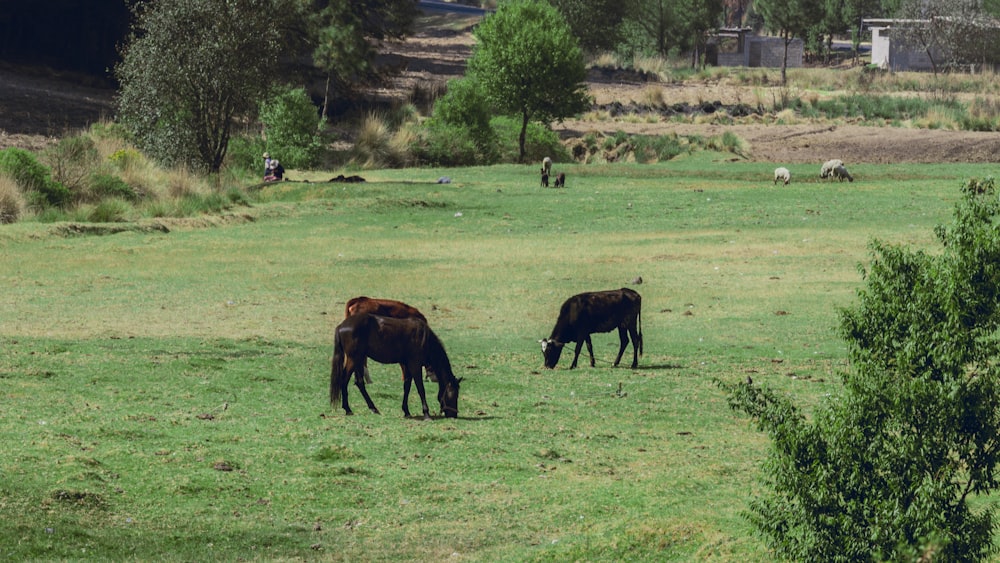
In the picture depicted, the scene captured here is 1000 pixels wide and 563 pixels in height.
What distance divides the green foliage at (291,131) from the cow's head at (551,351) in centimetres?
3886

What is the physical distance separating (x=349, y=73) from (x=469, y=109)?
12641mm

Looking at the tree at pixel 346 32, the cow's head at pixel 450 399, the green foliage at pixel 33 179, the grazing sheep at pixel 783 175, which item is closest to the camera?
the cow's head at pixel 450 399

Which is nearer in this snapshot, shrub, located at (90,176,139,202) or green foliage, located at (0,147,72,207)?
green foliage, located at (0,147,72,207)

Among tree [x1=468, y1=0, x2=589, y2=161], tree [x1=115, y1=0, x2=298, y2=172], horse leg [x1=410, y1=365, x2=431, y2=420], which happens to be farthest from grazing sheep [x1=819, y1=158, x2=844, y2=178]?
horse leg [x1=410, y1=365, x2=431, y2=420]

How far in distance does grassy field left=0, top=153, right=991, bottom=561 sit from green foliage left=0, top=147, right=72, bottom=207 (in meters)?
3.12

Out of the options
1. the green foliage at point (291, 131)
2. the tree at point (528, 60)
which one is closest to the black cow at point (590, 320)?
the green foliage at point (291, 131)

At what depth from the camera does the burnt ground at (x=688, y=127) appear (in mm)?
60625

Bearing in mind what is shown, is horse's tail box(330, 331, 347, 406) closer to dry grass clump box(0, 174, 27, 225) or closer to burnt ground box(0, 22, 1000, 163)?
dry grass clump box(0, 174, 27, 225)

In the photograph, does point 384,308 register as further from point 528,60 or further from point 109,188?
point 528,60

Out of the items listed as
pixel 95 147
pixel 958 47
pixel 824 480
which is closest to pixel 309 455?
pixel 824 480

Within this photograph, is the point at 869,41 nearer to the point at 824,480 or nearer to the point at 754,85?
the point at 754,85

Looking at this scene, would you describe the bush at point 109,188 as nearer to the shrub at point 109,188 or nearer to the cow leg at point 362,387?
the shrub at point 109,188

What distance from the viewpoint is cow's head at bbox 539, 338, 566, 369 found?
65.3ft

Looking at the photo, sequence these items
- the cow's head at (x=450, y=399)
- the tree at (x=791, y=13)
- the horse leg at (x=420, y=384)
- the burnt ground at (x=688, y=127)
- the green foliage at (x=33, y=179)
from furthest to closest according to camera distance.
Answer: the tree at (x=791, y=13)
the burnt ground at (x=688, y=127)
the green foliage at (x=33, y=179)
the cow's head at (x=450, y=399)
the horse leg at (x=420, y=384)
